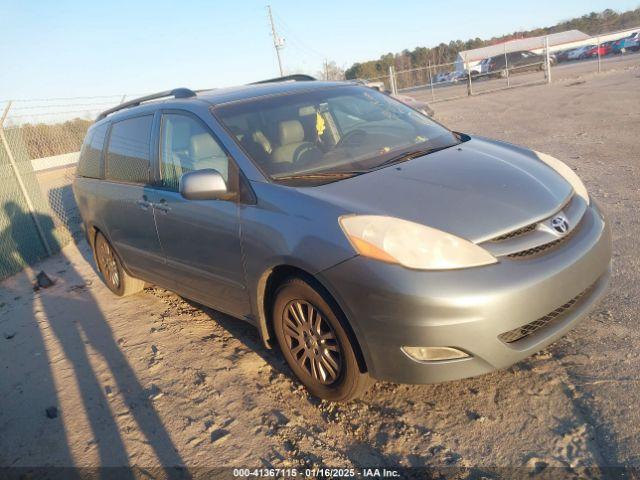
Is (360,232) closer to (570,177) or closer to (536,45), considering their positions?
(570,177)

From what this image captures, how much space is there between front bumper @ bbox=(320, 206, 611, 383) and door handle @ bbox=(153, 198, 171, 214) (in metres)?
1.72

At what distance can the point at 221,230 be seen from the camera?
3.21 m

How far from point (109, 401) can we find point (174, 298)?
5.94 ft

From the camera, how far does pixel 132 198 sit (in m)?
4.26

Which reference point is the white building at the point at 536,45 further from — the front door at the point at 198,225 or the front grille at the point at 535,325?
the front grille at the point at 535,325

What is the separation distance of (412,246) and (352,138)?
141 centimetres

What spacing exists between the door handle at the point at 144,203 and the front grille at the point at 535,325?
281 centimetres

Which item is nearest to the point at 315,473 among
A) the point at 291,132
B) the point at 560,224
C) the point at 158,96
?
the point at 560,224

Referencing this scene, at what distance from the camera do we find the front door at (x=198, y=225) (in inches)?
125

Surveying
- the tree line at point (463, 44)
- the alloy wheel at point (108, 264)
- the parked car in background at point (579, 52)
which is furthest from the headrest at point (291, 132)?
the tree line at point (463, 44)

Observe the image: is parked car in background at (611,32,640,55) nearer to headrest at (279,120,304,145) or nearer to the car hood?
the car hood

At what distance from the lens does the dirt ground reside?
2.40 m

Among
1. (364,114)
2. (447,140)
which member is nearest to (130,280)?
(364,114)

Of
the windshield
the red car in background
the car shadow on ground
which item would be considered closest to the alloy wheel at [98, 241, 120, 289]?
the car shadow on ground
